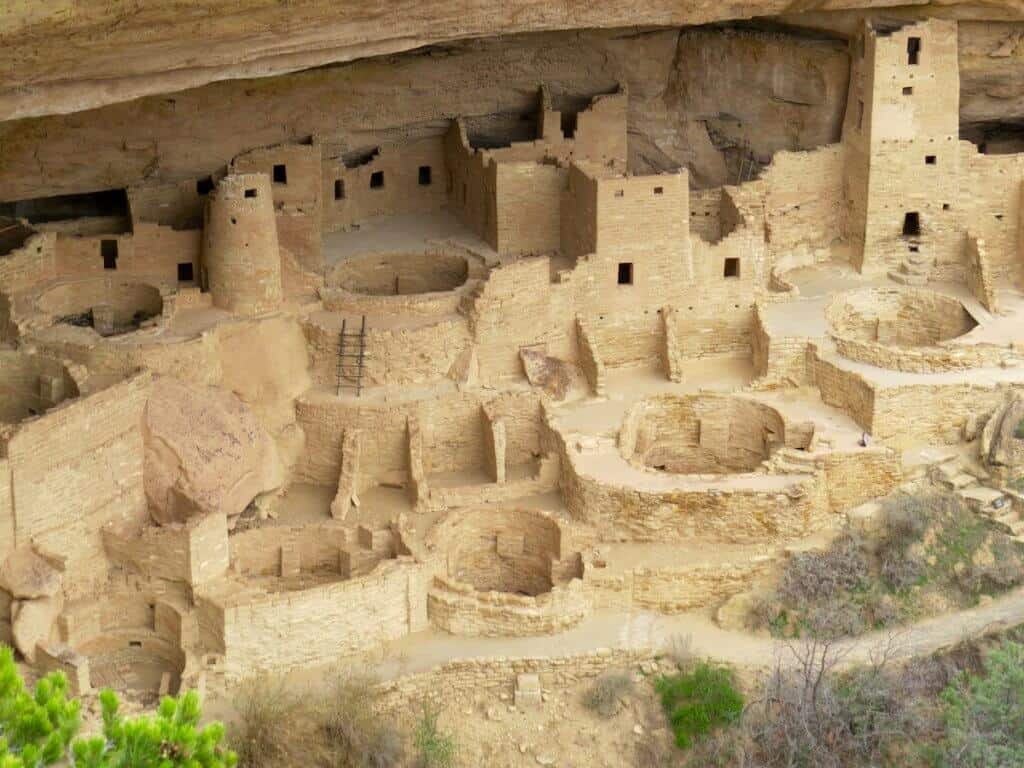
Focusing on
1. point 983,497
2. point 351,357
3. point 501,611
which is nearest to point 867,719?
point 983,497

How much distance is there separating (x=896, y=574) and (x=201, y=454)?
308 inches

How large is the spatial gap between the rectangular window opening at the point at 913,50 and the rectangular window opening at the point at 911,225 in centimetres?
220

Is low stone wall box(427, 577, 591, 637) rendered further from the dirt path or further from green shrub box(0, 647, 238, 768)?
green shrub box(0, 647, 238, 768)

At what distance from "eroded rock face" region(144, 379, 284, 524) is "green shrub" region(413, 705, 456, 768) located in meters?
3.34

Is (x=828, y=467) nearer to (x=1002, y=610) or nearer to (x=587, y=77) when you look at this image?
(x=1002, y=610)

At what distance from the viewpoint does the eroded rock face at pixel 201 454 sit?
22.8 meters

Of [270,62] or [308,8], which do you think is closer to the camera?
[308,8]

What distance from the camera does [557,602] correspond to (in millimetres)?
22844

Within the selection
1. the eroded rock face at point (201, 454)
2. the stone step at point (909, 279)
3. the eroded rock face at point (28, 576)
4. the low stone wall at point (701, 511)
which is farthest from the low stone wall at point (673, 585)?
the stone step at point (909, 279)

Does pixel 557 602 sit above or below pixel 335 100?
below

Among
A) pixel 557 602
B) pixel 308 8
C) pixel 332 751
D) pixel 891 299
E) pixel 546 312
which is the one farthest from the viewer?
pixel 891 299

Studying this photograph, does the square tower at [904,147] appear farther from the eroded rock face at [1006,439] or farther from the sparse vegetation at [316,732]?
the sparse vegetation at [316,732]

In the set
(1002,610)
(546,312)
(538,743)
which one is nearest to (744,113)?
(546,312)

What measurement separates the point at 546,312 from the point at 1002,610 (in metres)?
6.61
